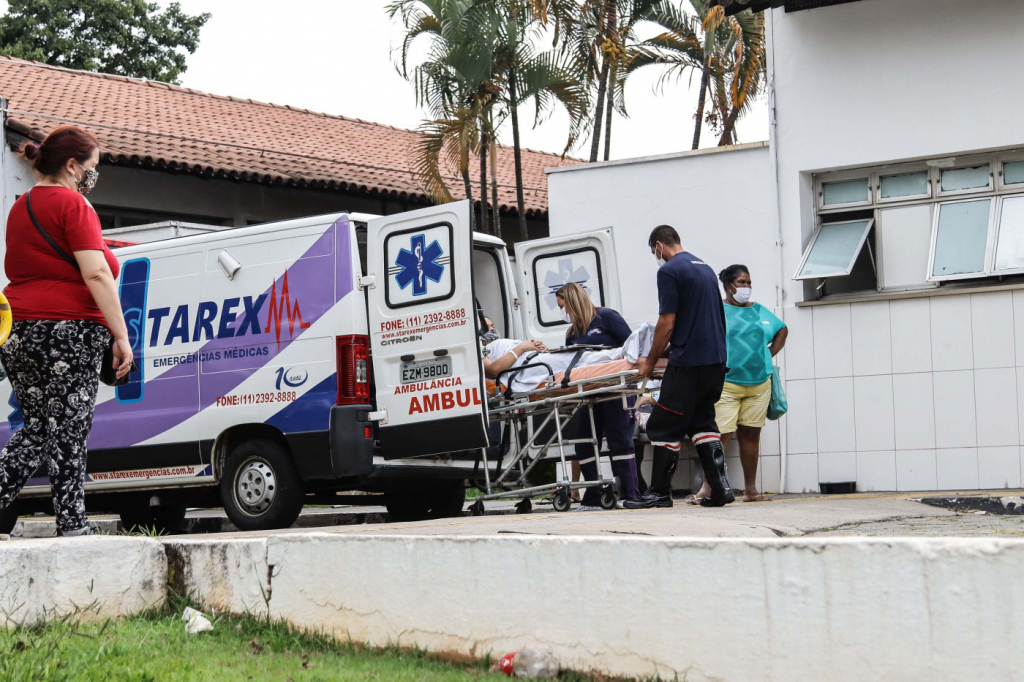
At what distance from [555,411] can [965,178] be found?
457cm

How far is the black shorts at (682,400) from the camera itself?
7.54 meters

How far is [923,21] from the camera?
33.5 feet

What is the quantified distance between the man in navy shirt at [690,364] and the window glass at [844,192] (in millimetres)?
3568

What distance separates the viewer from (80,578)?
434cm

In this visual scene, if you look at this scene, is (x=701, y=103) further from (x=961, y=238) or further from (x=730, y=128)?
(x=961, y=238)

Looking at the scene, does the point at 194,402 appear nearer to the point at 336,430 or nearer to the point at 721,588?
the point at 336,430

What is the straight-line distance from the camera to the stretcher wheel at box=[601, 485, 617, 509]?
8.05 meters

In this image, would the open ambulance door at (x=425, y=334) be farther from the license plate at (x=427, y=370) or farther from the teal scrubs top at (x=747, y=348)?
the teal scrubs top at (x=747, y=348)

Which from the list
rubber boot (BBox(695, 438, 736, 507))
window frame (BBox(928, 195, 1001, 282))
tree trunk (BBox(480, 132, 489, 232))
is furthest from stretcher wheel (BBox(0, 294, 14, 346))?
tree trunk (BBox(480, 132, 489, 232))

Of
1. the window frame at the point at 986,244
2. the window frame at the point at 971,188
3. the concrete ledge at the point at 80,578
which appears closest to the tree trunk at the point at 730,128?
the window frame at the point at 971,188

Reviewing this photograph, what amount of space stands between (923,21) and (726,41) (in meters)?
10.6

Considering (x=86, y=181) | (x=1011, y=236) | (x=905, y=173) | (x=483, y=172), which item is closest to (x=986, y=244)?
(x=1011, y=236)

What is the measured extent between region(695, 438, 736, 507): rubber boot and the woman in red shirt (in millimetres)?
3780

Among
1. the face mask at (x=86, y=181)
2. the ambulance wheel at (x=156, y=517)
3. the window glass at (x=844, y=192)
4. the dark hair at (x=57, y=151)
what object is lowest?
the ambulance wheel at (x=156, y=517)
